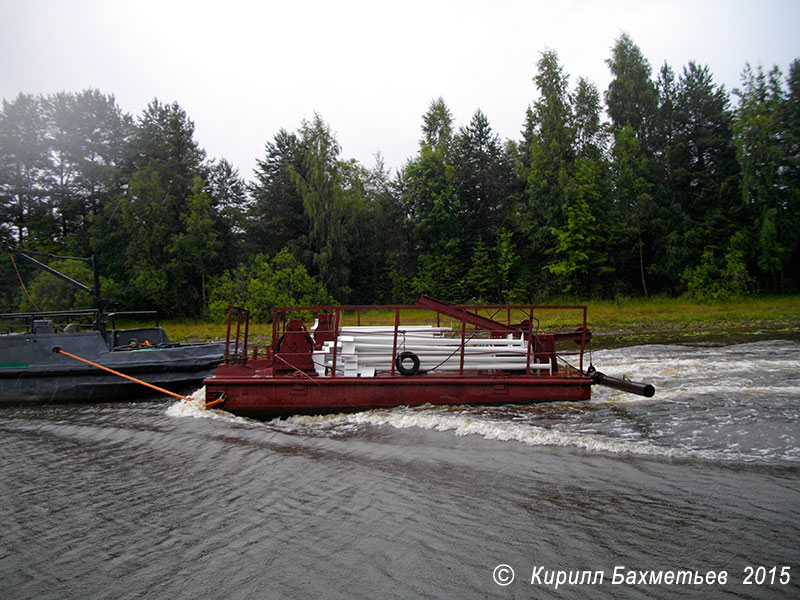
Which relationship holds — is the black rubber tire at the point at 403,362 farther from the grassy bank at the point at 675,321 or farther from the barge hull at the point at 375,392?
the grassy bank at the point at 675,321

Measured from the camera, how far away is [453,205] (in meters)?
37.9

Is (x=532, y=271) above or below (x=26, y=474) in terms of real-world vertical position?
above

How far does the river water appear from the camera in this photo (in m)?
4.36

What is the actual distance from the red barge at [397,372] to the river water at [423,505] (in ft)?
1.54

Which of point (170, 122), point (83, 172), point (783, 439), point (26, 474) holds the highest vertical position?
point (170, 122)

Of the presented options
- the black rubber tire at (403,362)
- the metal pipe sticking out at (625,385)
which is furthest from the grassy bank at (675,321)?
the black rubber tire at (403,362)

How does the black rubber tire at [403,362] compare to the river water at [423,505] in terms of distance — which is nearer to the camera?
the river water at [423,505]

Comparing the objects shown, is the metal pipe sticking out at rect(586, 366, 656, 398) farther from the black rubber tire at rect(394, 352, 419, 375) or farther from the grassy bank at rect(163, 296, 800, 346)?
the grassy bank at rect(163, 296, 800, 346)

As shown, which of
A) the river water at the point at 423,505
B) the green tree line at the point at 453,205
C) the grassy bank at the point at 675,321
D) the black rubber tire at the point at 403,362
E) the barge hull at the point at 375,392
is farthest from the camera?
the green tree line at the point at 453,205

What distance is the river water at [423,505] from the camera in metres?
4.36

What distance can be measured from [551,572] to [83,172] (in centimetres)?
4762

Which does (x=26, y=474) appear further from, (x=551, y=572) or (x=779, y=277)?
(x=779, y=277)

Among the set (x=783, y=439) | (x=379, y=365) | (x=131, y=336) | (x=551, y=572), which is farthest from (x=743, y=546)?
(x=131, y=336)

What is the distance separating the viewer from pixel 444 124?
1634 inches
